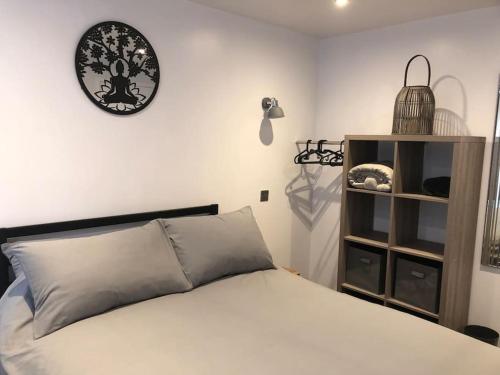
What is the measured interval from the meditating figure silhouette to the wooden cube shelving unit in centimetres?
153

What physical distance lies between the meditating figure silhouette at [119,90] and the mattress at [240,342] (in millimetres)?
1161

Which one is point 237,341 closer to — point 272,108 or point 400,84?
point 272,108

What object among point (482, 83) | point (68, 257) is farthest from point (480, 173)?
point (68, 257)

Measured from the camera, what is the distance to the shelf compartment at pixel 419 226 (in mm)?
2709

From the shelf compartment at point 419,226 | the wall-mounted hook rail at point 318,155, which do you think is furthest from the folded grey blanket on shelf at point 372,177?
the wall-mounted hook rail at point 318,155

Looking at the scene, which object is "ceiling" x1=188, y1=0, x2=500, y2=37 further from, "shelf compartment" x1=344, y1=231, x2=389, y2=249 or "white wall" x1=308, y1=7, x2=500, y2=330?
"shelf compartment" x1=344, y1=231, x2=389, y2=249

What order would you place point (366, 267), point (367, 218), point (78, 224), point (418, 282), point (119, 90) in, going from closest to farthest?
1. point (78, 224)
2. point (119, 90)
3. point (418, 282)
4. point (366, 267)
5. point (367, 218)

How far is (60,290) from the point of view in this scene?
177 centimetres

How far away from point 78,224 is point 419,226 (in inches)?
90.3

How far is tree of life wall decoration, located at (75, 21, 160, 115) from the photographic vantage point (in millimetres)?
2197

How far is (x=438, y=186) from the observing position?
101 inches

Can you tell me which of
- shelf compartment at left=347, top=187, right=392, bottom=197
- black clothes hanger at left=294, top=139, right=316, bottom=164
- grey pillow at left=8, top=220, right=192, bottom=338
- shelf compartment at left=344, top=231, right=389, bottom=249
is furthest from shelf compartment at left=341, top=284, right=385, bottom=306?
grey pillow at left=8, top=220, right=192, bottom=338

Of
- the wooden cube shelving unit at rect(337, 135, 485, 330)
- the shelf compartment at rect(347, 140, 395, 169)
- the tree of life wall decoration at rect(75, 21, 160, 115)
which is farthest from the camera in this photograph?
the shelf compartment at rect(347, 140, 395, 169)

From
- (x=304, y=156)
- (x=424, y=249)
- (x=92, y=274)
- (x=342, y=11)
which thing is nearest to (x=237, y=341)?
(x=92, y=274)
